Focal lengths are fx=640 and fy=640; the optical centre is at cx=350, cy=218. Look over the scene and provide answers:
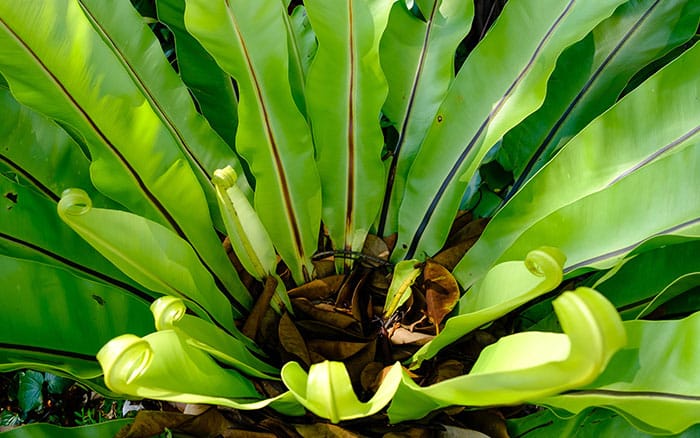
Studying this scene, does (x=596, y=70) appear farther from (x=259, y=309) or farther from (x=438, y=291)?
(x=259, y=309)

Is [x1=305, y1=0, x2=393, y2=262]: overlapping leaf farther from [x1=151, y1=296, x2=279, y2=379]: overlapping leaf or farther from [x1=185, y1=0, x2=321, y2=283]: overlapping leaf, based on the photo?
[x1=151, y1=296, x2=279, y2=379]: overlapping leaf

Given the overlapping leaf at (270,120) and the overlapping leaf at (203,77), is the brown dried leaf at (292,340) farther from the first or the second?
the overlapping leaf at (203,77)

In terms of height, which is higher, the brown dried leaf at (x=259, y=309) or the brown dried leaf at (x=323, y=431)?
the brown dried leaf at (x=259, y=309)

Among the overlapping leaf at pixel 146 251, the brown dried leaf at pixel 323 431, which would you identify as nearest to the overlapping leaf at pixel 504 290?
the brown dried leaf at pixel 323 431

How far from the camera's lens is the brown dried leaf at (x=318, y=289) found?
0.72 m

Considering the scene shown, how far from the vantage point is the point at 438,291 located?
27.2 inches

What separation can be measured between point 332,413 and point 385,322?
279 millimetres

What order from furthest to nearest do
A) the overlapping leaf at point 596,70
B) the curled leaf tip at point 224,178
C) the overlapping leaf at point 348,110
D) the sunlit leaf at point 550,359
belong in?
the overlapping leaf at point 596,70, the overlapping leaf at point 348,110, the curled leaf tip at point 224,178, the sunlit leaf at point 550,359

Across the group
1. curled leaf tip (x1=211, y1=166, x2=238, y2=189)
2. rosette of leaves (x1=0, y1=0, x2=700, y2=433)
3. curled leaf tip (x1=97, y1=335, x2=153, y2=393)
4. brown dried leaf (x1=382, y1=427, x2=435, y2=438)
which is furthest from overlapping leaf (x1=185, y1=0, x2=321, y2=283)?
curled leaf tip (x1=97, y1=335, x2=153, y2=393)

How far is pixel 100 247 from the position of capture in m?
0.53

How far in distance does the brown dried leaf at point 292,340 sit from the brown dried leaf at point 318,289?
0.15ft

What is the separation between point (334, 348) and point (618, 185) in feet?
1.05

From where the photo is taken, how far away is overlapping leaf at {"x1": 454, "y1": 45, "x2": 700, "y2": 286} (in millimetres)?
561

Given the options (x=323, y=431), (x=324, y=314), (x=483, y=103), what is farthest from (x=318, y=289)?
(x=483, y=103)
